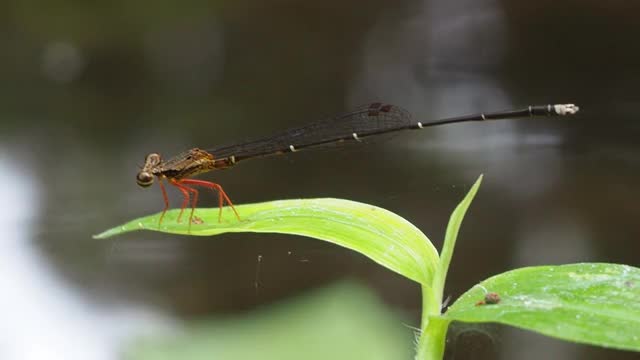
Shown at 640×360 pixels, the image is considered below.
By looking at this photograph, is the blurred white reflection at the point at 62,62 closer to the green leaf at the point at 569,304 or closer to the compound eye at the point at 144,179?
the compound eye at the point at 144,179

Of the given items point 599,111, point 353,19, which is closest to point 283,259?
point 599,111

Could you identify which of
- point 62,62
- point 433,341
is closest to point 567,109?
point 433,341

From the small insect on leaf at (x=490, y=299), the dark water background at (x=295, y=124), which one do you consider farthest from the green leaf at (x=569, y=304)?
the dark water background at (x=295, y=124)

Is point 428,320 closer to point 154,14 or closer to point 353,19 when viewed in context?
point 353,19

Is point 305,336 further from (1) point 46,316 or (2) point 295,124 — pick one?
(2) point 295,124

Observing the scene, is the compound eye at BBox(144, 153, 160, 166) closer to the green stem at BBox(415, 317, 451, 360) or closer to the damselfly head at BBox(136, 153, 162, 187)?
the damselfly head at BBox(136, 153, 162, 187)

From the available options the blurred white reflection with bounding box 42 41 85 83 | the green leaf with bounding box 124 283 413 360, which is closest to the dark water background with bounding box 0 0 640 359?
the blurred white reflection with bounding box 42 41 85 83
